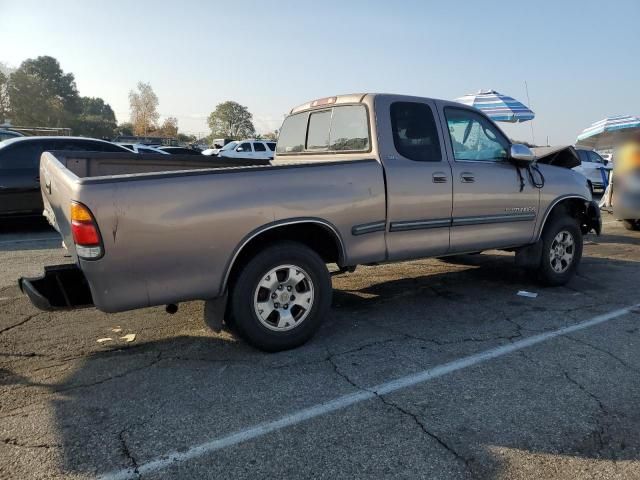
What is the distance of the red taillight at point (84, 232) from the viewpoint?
3184 millimetres

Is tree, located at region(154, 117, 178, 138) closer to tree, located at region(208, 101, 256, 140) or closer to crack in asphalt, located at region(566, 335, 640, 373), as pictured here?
tree, located at region(208, 101, 256, 140)

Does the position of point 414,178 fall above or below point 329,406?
above

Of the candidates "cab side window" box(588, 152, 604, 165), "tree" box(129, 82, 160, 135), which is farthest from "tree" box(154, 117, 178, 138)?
"cab side window" box(588, 152, 604, 165)

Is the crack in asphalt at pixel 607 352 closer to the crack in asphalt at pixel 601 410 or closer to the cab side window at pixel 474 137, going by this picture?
the crack in asphalt at pixel 601 410

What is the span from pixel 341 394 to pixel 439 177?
Answer: 229cm

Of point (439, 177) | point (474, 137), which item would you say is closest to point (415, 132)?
point (439, 177)

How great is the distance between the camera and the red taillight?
3.18m

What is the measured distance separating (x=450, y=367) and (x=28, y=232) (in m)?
8.46

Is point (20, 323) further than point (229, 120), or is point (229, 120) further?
point (229, 120)

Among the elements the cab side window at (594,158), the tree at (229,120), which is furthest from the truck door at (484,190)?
the tree at (229,120)

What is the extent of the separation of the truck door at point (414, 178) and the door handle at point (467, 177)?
18 cm

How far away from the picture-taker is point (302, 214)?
12.9ft

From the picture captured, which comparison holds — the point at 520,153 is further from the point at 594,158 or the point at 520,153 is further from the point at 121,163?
the point at 594,158

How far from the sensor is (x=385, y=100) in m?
4.69
